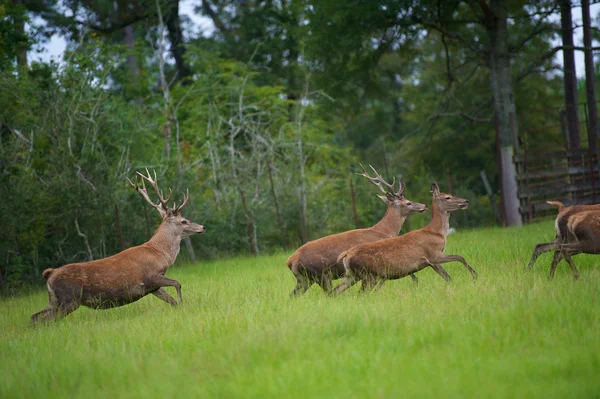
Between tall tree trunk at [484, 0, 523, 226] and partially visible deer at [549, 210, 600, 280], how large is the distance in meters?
10.9

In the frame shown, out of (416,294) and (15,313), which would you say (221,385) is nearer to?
(416,294)

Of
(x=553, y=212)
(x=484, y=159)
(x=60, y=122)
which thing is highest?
(x=60, y=122)

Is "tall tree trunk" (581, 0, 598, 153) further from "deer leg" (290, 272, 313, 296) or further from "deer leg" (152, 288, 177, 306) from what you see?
"deer leg" (152, 288, 177, 306)

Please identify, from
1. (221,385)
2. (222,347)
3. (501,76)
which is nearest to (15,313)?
(222,347)

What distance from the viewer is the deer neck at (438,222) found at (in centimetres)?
958

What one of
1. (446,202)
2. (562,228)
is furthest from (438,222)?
(562,228)

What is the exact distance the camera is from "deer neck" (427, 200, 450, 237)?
958 centimetres

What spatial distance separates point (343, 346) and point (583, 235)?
3.38 metres

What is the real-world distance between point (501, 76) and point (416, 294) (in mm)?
12485

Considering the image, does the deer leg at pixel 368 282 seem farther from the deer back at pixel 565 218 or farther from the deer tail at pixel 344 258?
the deer back at pixel 565 218

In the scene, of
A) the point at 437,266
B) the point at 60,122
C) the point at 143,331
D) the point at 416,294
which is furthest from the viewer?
the point at 60,122

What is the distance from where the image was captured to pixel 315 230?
1894 centimetres

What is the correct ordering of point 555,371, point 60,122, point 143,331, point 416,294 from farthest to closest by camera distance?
point 60,122
point 416,294
point 143,331
point 555,371

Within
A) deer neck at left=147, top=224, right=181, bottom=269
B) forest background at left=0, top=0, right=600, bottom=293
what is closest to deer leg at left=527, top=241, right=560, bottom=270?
deer neck at left=147, top=224, right=181, bottom=269
